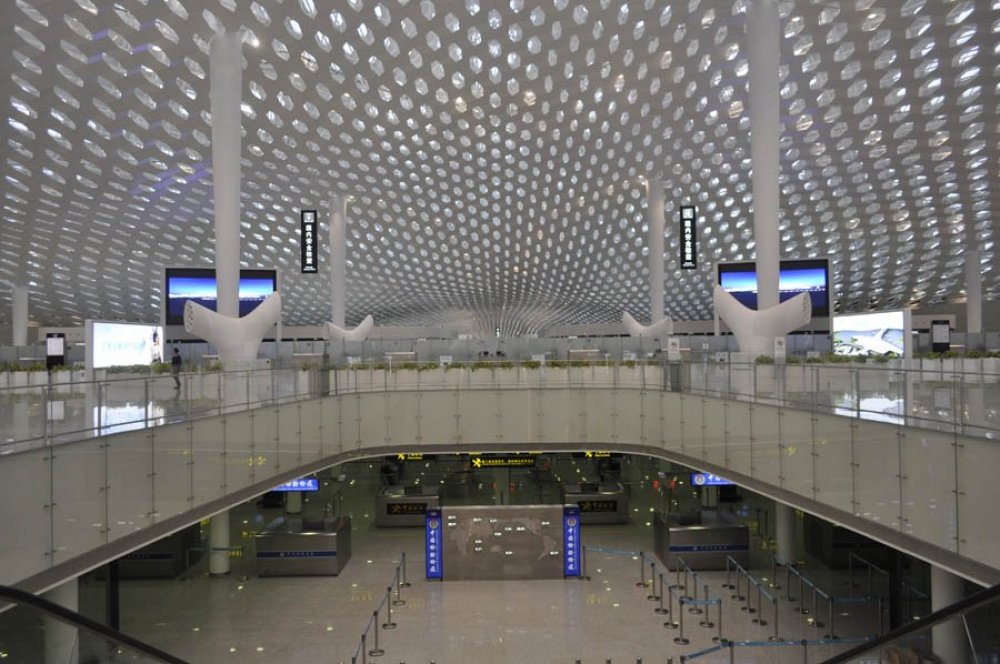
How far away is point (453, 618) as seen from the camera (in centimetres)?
A: 1611

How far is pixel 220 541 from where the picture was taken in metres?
19.6

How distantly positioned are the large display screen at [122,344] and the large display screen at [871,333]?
73.9 feet

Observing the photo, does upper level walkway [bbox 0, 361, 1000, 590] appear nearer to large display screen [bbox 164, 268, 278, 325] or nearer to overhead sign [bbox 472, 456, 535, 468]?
overhead sign [bbox 472, 456, 535, 468]

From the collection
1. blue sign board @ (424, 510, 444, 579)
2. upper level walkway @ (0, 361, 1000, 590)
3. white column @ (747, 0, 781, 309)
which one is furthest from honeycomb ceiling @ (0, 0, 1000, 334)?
blue sign board @ (424, 510, 444, 579)

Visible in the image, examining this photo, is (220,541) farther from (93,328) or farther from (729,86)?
(729,86)

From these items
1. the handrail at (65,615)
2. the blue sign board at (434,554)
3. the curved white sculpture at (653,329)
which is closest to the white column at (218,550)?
the blue sign board at (434,554)

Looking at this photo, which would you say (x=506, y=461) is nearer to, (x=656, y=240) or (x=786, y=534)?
(x=786, y=534)

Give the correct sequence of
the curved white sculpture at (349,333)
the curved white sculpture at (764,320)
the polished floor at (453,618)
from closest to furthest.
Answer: the polished floor at (453,618)
the curved white sculpture at (764,320)
the curved white sculpture at (349,333)

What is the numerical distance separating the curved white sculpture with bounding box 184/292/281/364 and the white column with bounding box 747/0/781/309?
14361 mm

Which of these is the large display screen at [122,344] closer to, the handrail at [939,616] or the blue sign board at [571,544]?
the blue sign board at [571,544]

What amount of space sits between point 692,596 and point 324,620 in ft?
28.6

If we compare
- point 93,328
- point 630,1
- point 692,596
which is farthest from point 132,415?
point 630,1

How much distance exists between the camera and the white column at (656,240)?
129 feet

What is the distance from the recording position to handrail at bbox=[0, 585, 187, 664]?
13.2 feet
